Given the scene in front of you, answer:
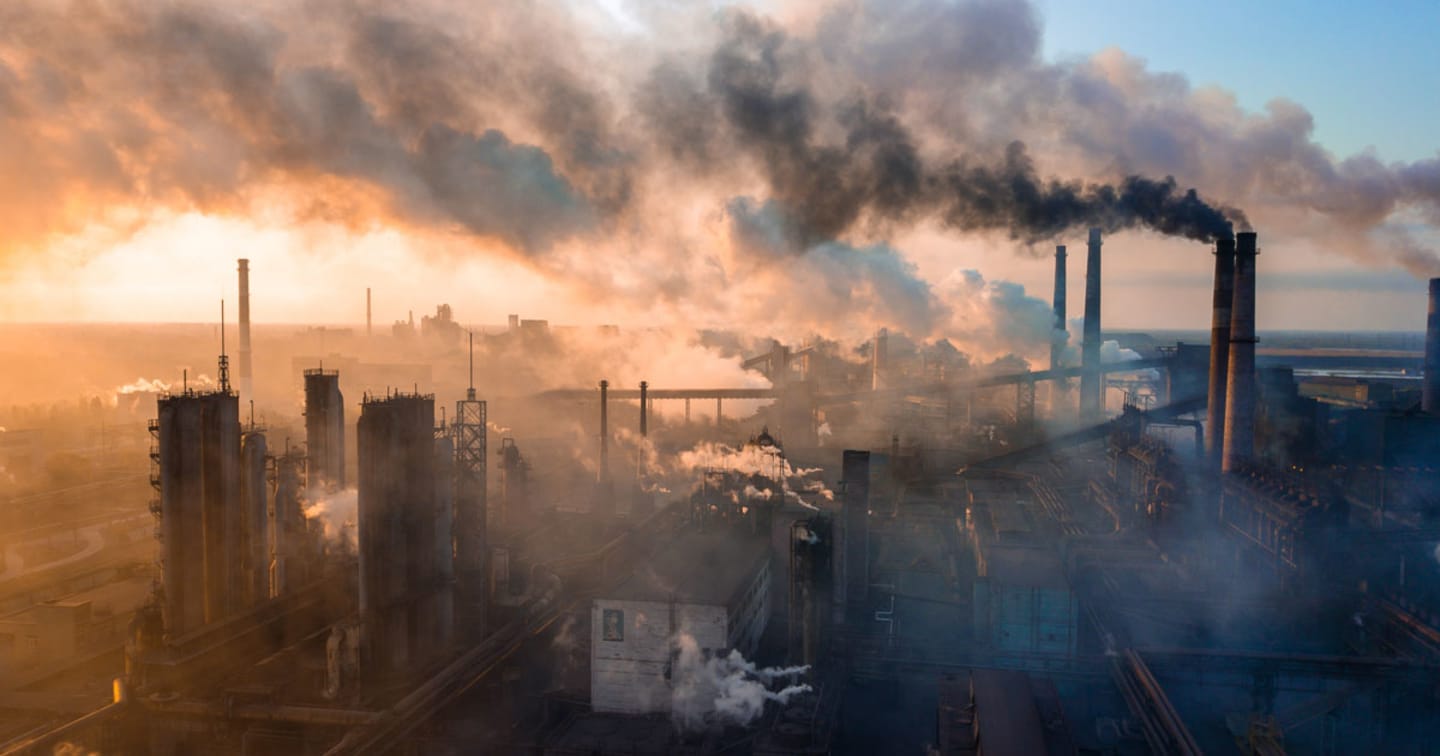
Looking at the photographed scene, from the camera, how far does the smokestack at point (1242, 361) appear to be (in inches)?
1155

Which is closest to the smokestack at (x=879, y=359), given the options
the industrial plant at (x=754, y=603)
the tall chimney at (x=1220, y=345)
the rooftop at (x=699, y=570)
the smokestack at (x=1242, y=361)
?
the industrial plant at (x=754, y=603)

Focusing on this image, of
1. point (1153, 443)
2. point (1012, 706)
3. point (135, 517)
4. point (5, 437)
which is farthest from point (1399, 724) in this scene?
point (5, 437)

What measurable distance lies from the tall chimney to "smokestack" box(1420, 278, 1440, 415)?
339 inches

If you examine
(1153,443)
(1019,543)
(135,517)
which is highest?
(1153,443)

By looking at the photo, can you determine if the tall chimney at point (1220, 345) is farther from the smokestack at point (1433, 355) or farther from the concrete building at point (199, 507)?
the concrete building at point (199, 507)

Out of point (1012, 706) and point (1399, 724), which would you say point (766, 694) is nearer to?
point (1012, 706)

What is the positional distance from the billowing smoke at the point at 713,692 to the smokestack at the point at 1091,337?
116 ft

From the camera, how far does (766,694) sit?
19766 millimetres

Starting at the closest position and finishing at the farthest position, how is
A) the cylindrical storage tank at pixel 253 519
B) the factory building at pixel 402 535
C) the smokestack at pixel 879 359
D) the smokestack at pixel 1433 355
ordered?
the factory building at pixel 402 535 → the cylindrical storage tank at pixel 253 519 → the smokestack at pixel 1433 355 → the smokestack at pixel 879 359

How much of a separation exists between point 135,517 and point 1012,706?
42068 mm

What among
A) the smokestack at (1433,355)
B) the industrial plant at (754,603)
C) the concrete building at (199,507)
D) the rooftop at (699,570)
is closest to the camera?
the industrial plant at (754,603)

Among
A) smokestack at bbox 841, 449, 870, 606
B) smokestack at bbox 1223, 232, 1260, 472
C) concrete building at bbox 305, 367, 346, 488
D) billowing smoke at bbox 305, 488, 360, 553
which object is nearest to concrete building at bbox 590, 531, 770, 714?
smokestack at bbox 841, 449, 870, 606

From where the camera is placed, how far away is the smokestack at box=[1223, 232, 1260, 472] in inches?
1155

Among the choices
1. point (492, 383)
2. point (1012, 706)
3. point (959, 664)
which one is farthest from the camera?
point (492, 383)
